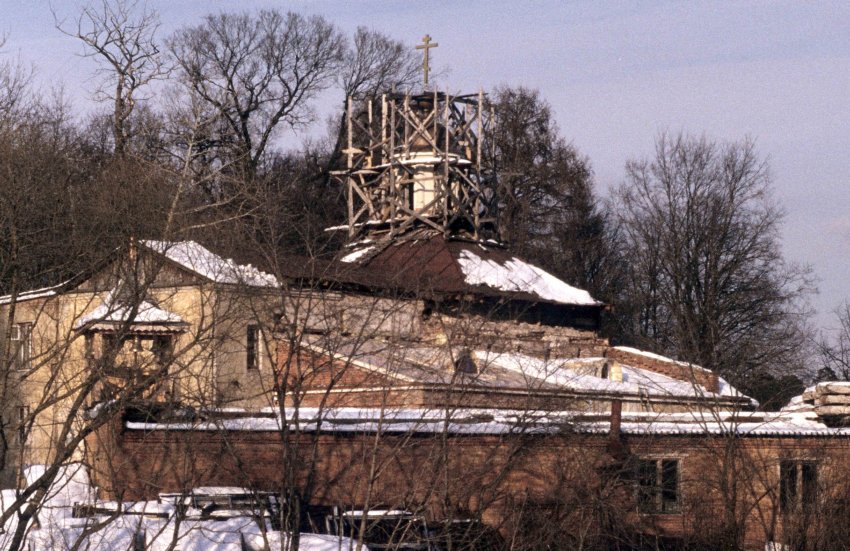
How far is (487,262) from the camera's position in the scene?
31328 mm

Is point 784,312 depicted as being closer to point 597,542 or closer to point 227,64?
point 227,64

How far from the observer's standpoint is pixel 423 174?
33.4 metres

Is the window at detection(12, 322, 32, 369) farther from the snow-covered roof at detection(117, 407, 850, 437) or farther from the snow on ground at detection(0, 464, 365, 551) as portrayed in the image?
the snow-covered roof at detection(117, 407, 850, 437)

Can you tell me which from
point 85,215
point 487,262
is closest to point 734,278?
point 487,262

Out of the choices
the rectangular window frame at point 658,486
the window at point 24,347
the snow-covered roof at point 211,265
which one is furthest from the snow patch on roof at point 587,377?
the window at point 24,347

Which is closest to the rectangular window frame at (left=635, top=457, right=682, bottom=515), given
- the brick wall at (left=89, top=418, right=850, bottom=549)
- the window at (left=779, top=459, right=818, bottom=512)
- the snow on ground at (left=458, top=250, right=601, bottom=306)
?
the brick wall at (left=89, top=418, right=850, bottom=549)

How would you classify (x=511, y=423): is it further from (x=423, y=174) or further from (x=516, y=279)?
(x=423, y=174)

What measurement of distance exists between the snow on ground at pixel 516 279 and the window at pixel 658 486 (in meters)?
12.4

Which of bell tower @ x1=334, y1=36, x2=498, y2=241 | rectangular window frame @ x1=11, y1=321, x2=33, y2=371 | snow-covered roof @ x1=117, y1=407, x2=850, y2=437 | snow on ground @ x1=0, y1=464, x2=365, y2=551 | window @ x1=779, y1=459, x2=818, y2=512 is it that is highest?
bell tower @ x1=334, y1=36, x2=498, y2=241

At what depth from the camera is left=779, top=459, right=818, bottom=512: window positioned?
15.8 m

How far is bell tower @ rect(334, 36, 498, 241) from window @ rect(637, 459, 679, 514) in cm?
1494

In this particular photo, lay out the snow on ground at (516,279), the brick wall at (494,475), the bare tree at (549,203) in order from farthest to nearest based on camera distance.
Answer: the bare tree at (549,203), the snow on ground at (516,279), the brick wall at (494,475)

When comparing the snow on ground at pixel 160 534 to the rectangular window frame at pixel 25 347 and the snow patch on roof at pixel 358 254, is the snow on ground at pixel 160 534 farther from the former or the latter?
the snow patch on roof at pixel 358 254

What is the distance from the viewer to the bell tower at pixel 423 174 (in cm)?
3250
